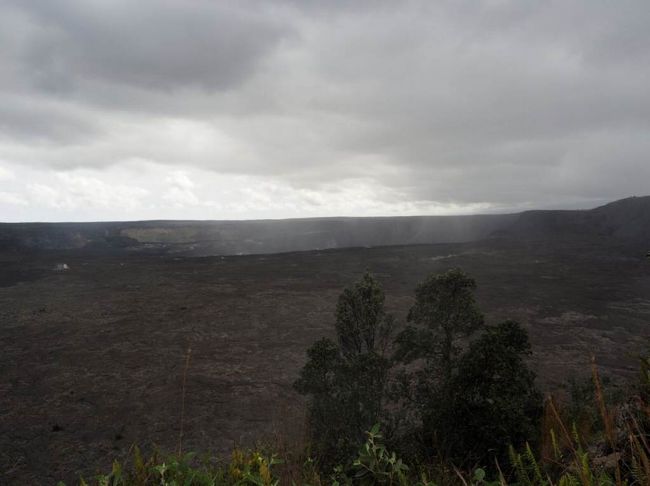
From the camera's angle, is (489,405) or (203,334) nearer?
(489,405)

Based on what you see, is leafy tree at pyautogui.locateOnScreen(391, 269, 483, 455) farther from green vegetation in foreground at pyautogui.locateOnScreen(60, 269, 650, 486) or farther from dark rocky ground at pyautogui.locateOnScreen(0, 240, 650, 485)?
dark rocky ground at pyautogui.locateOnScreen(0, 240, 650, 485)

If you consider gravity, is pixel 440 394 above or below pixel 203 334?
above

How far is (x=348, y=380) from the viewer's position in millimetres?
9727

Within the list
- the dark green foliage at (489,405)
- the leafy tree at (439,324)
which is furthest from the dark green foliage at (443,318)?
the dark green foliage at (489,405)

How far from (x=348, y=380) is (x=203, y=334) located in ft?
81.2

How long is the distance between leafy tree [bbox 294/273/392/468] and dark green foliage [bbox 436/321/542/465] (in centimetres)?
156

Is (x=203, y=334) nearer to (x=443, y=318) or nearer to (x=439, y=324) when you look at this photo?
(x=439, y=324)

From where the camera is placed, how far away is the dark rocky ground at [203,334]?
55.4 feet

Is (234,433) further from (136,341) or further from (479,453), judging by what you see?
(136,341)

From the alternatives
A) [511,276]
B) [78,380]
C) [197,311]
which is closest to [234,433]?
[78,380]

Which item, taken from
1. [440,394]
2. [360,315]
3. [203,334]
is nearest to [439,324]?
[440,394]

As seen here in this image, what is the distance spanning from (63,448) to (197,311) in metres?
23.1

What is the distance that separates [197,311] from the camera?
126ft

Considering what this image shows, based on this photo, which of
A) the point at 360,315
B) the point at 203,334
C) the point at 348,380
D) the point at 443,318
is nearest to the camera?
→ the point at 348,380
